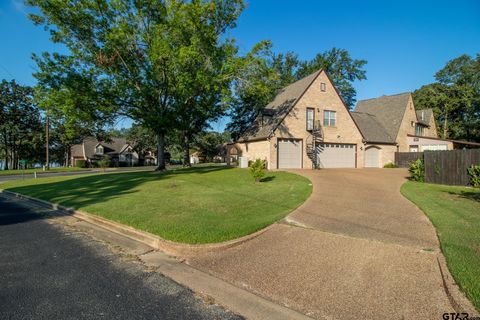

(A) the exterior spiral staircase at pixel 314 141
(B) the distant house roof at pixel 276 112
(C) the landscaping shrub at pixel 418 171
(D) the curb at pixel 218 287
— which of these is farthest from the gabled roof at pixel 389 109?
(D) the curb at pixel 218 287

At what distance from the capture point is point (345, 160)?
25.4 metres

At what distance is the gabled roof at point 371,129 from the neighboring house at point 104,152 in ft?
156

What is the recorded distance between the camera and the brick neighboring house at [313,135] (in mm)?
→ 22156

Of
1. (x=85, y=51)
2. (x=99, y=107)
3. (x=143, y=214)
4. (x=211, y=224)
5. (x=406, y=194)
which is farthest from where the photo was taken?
(x=85, y=51)

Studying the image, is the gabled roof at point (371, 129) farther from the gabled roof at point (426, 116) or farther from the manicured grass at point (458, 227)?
the manicured grass at point (458, 227)

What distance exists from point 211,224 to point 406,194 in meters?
8.88

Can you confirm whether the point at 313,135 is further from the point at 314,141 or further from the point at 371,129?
the point at 371,129

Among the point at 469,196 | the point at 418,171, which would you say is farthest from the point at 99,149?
the point at 469,196

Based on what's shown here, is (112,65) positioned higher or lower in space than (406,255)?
higher

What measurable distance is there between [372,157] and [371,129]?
363 centimetres

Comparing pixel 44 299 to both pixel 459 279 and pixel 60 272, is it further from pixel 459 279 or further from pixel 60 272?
pixel 459 279

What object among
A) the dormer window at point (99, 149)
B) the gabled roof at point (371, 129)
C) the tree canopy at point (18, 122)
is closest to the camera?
the gabled roof at point (371, 129)

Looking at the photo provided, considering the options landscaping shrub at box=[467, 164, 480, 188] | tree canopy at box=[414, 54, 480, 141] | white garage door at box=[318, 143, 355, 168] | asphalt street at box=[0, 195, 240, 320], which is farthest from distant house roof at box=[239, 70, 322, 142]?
tree canopy at box=[414, 54, 480, 141]

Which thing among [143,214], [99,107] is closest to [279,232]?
[143,214]
